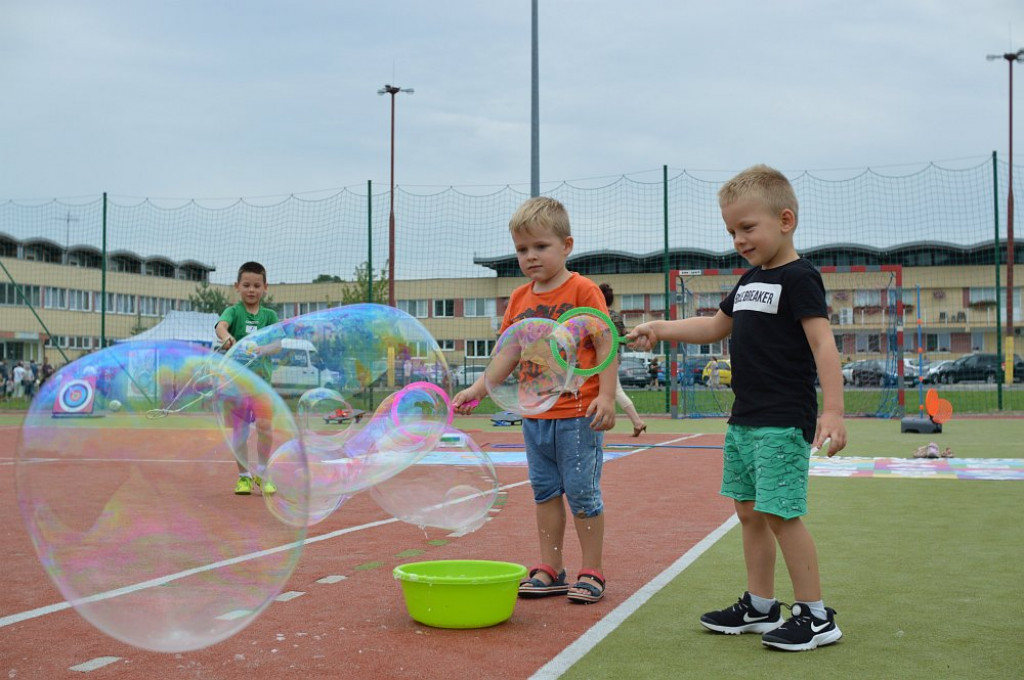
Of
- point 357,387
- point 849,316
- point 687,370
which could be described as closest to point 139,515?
point 357,387

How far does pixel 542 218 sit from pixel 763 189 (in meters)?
1.03

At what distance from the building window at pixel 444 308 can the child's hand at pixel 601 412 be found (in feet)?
74.4

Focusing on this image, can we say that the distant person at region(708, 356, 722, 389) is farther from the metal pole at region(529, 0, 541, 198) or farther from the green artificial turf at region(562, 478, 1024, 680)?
the green artificial turf at region(562, 478, 1024, 680)

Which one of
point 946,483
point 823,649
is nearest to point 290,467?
point 823,649

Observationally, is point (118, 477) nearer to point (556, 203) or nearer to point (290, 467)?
point (290, 467)

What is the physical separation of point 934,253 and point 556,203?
31521 mm

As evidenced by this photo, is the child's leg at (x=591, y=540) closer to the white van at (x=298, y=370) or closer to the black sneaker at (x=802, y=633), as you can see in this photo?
the black sneaker at (x=802, y=633)

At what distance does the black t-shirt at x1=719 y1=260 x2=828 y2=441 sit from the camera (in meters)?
3.87

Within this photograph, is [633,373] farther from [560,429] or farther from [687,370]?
[560,429]

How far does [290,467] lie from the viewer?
136 inches

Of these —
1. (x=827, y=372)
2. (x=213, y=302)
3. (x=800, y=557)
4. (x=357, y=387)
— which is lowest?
(x=800, y=557)

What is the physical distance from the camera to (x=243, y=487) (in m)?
3.01

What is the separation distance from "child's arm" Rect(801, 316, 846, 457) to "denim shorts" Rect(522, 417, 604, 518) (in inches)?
42.4

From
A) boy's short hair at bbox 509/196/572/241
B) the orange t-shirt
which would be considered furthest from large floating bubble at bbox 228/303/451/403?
boy's short hair at bbox 509/196/572/241
